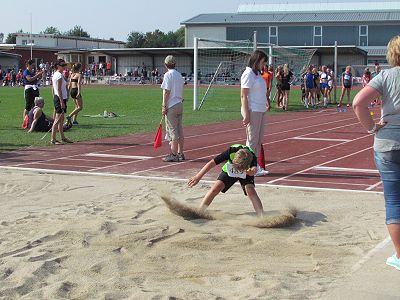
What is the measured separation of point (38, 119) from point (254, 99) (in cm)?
890

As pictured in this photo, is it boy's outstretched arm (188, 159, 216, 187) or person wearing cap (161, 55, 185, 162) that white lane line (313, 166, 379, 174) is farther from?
boy's outstretched arm (188, 159, 216, 187)

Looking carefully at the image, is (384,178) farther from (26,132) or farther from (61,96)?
(26,132)

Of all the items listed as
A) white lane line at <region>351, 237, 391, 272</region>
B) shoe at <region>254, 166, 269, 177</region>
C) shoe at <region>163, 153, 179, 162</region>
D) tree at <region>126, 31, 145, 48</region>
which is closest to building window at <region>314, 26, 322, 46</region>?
tree at <region>126, 31, 145, 48</region>

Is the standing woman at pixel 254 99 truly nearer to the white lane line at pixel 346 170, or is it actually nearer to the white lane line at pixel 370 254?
the white lane line at pixel 346 170

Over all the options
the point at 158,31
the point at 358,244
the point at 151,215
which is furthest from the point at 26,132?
the point at 158,31

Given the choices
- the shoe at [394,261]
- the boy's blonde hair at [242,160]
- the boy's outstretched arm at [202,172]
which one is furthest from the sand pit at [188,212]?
the shoe at [394,261]

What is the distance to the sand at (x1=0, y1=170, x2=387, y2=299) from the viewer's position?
5.14 meters

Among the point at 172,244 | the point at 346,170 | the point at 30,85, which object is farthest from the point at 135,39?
the point at 172,244

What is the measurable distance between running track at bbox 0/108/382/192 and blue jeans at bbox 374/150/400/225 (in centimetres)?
402

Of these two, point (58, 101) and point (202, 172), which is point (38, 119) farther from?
point (202, 172)

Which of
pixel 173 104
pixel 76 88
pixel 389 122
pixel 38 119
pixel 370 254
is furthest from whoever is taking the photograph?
pixel 76 88

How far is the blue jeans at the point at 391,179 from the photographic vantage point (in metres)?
5.31

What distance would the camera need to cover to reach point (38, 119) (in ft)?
57.1

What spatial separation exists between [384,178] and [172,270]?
6.24 ft
